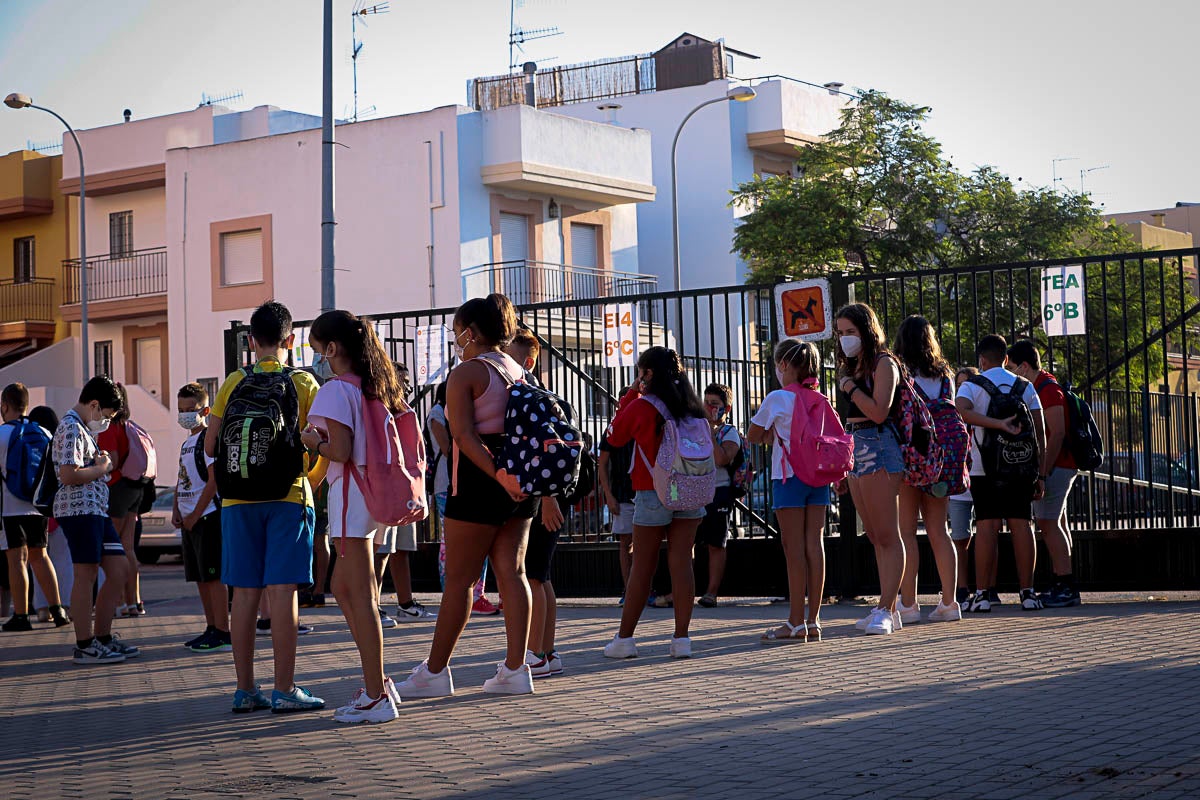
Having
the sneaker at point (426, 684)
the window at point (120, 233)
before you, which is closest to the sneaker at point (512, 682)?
the sneaker at point (426, 684)

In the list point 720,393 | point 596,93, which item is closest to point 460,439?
point 720,393

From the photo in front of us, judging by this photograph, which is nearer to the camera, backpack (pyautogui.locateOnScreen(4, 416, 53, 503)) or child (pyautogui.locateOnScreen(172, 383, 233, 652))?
child (pyautogui.locateOnScreen(172, 383, 233, 652))

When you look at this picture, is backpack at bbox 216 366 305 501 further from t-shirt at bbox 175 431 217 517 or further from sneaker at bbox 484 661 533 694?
t-shirt at bbox 175 431 217 517

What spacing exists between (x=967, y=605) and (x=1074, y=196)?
29359 millimetres

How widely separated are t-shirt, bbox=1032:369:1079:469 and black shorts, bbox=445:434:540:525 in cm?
567

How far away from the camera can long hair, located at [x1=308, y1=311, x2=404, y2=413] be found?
770 cm

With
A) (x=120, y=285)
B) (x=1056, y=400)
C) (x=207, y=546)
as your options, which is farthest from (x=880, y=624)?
(x=120, y=285)

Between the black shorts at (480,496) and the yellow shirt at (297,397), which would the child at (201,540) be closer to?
the yellow shirt at (297,397)

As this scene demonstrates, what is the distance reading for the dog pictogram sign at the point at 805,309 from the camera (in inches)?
512

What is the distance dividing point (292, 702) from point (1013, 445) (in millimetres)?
5957

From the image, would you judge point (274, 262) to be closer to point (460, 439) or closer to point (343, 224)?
point (343, 224)

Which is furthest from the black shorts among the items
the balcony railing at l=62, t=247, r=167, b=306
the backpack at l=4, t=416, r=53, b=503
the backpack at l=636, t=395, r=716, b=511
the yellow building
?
the yellow building

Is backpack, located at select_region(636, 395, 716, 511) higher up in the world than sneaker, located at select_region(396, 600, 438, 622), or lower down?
higher up

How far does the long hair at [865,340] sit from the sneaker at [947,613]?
1878 millimetres
